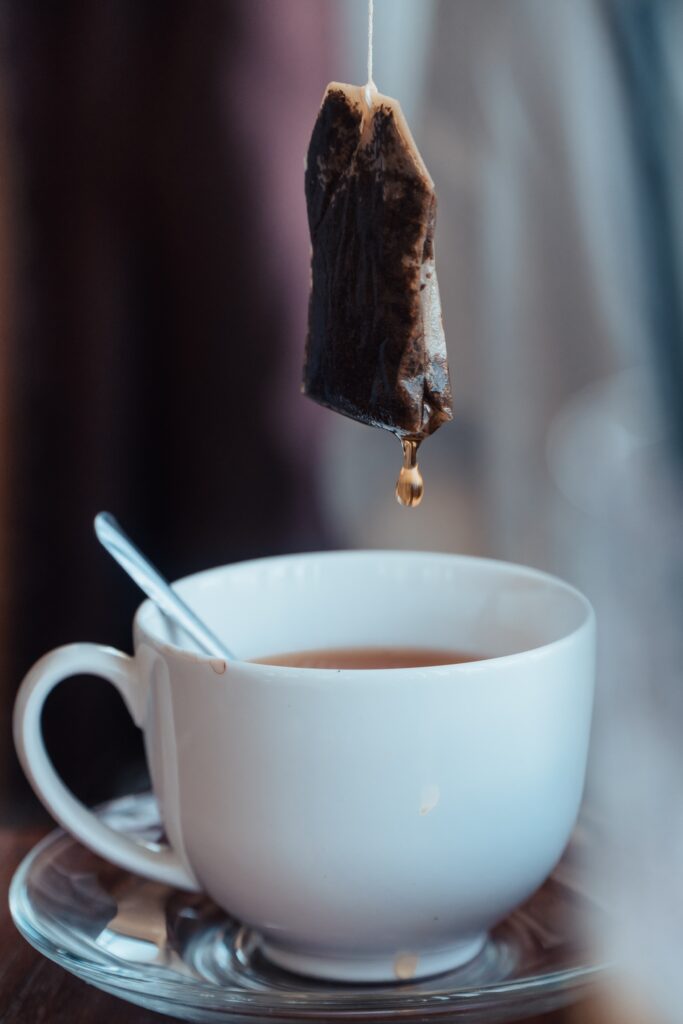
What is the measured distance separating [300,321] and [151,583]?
218mm

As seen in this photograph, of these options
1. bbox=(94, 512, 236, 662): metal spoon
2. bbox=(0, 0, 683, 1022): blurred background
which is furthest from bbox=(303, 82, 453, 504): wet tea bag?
bbox=(0, 0, 683, 1022): blurred background

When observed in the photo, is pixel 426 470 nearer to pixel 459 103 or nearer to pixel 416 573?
pixel 416 573

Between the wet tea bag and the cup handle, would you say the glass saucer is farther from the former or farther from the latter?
the wet tea bag

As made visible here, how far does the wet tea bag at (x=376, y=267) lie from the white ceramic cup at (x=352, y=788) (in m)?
0.10

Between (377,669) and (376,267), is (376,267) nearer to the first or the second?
A: (376,267)

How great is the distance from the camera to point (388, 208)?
363 mm

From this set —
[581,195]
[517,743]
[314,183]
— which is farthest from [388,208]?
[581,195]

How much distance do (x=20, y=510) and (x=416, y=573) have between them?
23 cm

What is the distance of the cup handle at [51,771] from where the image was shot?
0.49 meters

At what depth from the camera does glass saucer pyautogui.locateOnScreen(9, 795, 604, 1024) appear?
395mm

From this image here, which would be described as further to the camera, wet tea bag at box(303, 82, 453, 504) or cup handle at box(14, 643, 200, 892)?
cup handle at box(14, 643, 200, 892)

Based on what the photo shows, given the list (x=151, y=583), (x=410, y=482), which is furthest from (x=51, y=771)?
(x=410, y=482)

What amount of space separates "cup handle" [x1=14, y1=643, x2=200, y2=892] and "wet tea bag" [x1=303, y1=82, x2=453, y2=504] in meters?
0.17

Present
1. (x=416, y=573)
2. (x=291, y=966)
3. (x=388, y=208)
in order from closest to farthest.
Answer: (x=388, y=208) < (x=291, y=966) < (x=416, y=573)
